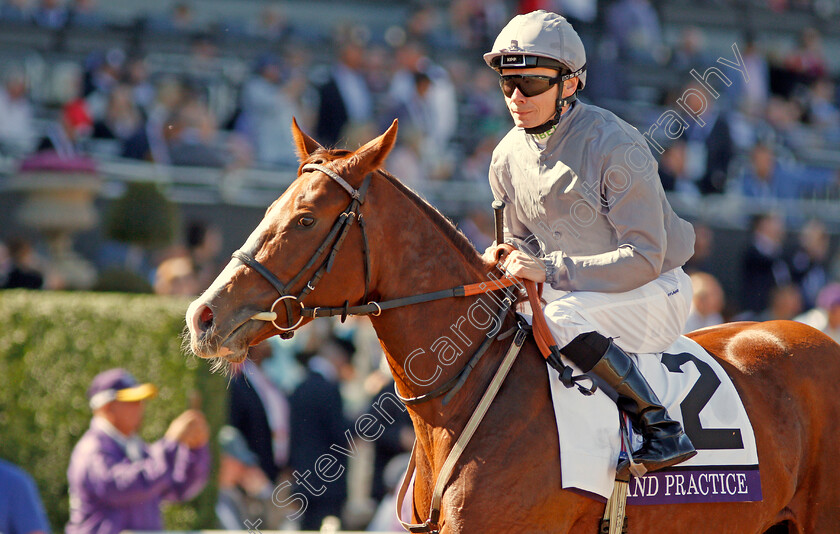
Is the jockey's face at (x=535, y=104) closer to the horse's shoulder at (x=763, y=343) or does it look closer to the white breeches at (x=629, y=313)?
the white breeches at (x=629, y=313)

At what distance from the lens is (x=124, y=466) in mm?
5375

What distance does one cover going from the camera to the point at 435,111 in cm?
1083

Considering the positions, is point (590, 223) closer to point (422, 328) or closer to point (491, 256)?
point (491, 256)

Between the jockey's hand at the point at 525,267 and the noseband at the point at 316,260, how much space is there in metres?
0.52

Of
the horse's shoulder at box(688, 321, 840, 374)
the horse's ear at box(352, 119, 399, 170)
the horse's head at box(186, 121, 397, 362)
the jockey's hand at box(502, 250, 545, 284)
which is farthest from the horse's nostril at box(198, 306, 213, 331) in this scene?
the horse's shoulder at box(688, 321, 840, 374)

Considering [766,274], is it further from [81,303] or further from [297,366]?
[81,303]

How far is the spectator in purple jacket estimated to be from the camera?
5352 mm

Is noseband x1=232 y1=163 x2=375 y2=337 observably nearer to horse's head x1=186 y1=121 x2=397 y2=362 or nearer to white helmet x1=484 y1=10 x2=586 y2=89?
horse's head x1=186 y1=121 x2=397 y2=362

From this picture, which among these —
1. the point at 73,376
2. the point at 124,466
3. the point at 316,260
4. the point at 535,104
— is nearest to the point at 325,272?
the point at 316,260

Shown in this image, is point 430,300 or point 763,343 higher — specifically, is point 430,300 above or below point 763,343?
above

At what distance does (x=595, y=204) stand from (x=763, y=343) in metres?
1.12

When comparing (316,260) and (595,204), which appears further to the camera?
(595,204)

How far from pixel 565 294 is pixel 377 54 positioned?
26.5 ft

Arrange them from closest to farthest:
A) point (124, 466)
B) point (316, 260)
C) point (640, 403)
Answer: point (316, 260), point (640, 403), point (124, 466)
